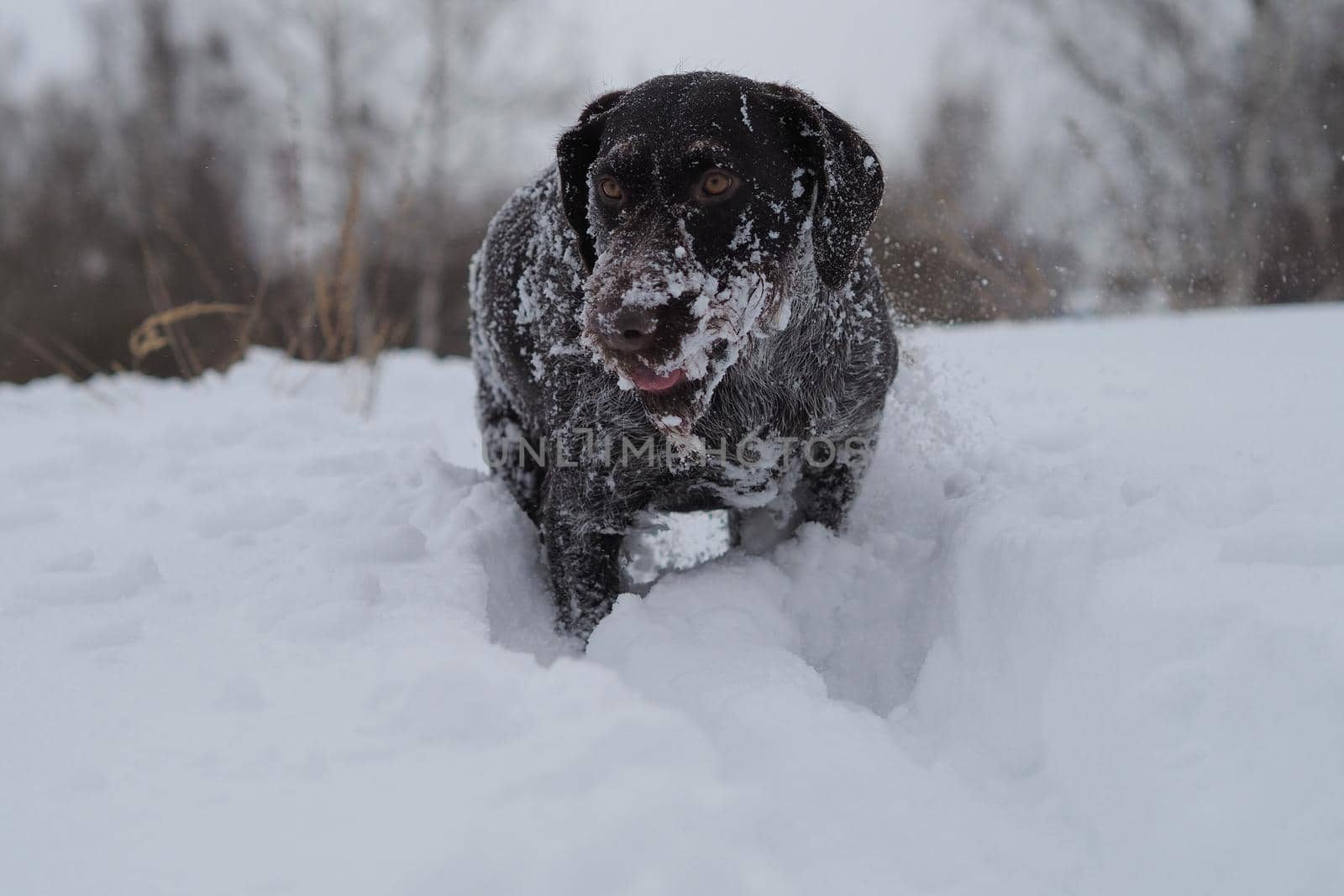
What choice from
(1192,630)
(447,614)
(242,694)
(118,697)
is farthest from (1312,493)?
(118,697)

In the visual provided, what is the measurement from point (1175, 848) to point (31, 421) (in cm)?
590

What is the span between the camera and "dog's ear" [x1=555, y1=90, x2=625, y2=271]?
8.22ft

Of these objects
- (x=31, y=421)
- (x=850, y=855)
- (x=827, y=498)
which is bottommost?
(x=31, y=421)

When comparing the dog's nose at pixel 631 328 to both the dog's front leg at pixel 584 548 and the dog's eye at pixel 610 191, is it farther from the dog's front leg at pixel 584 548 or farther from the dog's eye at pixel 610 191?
the dog's front leg at pixel 584 548

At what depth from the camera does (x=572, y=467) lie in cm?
273

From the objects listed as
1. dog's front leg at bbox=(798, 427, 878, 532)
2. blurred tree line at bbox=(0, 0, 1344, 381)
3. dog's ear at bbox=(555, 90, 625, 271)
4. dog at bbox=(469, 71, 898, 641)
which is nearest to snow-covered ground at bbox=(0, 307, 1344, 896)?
dog's front leg at bbox=(798, 427, 878, 532)

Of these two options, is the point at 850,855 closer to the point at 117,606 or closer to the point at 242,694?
the point at 242,694

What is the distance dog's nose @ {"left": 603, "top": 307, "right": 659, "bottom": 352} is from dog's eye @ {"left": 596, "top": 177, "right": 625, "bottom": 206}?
45cm

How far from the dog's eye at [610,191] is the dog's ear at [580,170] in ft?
0.65

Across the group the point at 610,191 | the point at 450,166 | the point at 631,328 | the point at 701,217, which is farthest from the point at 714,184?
the point at 450,166

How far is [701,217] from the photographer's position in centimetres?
220

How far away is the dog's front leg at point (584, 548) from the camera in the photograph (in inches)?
107

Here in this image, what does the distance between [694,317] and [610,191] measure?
452 mm

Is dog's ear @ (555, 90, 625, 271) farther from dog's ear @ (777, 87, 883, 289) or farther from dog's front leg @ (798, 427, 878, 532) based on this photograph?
dog's front leg @ (798, 427, 878, 532)
